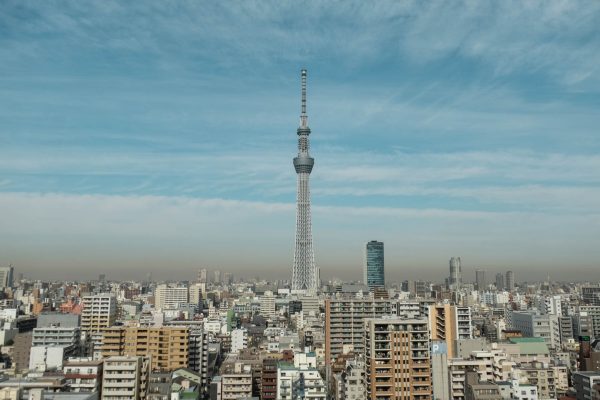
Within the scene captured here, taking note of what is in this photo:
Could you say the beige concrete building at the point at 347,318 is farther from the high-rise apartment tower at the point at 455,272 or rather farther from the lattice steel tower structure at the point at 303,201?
the high-rise apartment tower at the point at 455,272

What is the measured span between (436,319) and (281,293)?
6584cm

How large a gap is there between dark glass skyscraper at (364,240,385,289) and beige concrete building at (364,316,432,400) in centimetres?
7960

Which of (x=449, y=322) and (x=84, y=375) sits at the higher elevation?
(x=449, y=322)

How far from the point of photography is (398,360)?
2050 cm

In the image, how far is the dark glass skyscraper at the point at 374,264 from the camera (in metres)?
99.8

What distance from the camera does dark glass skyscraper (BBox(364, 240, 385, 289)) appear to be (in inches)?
3930

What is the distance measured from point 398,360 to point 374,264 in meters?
80.8

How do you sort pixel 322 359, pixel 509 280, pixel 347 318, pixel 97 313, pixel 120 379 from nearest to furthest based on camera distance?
1. pixel 120 379
2. pixel 322 359
3. pixel 347 318
4. pixel 97 313
5. pixel 509 280

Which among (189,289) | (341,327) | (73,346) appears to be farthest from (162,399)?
(189,289)

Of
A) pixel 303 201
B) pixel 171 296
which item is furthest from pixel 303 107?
pixel 171 296

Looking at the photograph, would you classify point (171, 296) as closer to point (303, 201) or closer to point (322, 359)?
point (303, 201)

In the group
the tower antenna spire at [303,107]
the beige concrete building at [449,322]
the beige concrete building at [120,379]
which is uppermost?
the tower antenna spire at [303,107]

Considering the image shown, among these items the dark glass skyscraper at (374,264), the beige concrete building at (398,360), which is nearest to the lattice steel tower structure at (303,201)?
the dark glass skyscraper at (374,264)

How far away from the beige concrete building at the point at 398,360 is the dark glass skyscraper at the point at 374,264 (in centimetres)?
7960
